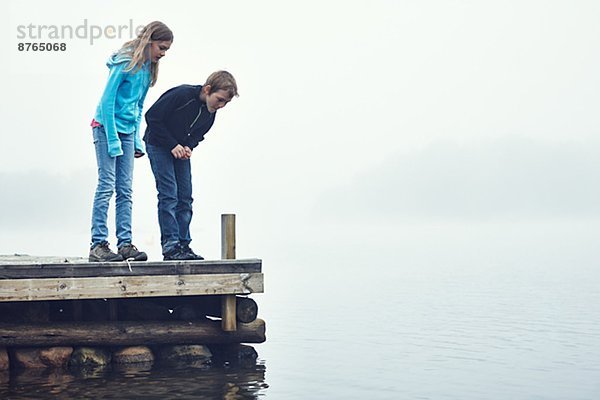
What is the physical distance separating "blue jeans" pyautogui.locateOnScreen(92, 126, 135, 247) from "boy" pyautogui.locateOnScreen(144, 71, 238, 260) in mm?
358

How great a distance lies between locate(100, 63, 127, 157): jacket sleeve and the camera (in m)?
11.0

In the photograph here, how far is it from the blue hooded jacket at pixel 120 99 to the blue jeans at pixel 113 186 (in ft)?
0.37

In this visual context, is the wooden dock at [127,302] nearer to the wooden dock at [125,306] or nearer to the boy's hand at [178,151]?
the wooden dock at [125,306]

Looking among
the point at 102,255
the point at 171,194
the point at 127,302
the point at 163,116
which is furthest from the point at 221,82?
the point at 127,302

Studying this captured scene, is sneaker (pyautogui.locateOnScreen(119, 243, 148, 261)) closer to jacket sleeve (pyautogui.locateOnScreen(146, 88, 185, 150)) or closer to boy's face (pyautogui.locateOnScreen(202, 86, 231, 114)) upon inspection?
jacket sleeve (pyautogui.locateOnScreen(146, 88, 185, 150))

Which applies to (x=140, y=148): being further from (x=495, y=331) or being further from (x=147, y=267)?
(x=495, y=331)

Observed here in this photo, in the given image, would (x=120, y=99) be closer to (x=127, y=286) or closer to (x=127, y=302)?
(x=127, y=286)

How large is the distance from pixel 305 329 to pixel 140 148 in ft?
29.5

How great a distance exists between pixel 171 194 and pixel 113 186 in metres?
0.78

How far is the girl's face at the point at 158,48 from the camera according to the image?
36.4 ft

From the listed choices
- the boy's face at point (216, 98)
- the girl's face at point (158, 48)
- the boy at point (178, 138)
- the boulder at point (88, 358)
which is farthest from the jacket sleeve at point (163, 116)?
the boulder at point (88, 358)

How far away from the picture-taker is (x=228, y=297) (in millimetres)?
12156

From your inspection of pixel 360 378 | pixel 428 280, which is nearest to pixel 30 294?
pixel 360 378

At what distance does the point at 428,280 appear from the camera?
4184cm
